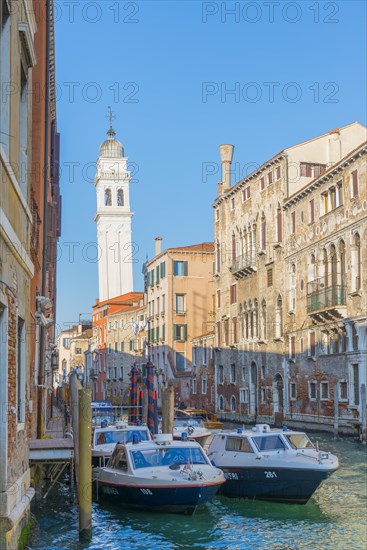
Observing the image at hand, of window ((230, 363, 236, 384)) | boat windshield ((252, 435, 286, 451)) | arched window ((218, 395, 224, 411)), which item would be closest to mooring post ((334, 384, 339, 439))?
window ((230, 363, 236, 384))

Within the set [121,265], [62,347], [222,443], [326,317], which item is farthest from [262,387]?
[62,347]

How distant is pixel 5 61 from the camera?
7.02 metres

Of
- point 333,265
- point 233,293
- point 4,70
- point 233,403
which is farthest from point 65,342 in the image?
point 4,70

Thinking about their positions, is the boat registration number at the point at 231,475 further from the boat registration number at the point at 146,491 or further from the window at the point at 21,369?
the window at the point at 21,369

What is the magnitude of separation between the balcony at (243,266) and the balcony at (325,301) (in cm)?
642

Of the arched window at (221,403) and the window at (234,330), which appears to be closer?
the window at (234,330)

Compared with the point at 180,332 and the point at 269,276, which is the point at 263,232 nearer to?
the point at 269,276

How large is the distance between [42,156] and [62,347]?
271 ft

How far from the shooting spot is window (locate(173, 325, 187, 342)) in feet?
157

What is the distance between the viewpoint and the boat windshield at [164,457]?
13133 mm

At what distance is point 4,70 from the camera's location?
23.0 feet

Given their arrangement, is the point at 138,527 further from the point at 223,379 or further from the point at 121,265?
the point at 121,265

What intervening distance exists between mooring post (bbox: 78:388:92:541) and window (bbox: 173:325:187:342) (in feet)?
120

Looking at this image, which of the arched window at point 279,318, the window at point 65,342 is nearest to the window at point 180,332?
the arched window at point 279,318
